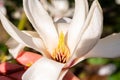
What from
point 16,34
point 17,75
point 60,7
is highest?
point 16,34

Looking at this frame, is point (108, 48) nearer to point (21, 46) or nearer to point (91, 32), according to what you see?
point (91, 32)

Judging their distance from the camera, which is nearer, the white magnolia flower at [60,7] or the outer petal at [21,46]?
the outer petal at [21,46]

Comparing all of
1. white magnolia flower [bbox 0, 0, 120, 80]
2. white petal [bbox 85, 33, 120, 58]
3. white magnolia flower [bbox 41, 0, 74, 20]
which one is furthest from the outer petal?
white magnolia flower [bbox 41, 0, 74, 20]

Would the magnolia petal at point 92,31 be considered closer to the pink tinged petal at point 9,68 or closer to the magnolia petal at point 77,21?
the magnolia petal at point 77,21

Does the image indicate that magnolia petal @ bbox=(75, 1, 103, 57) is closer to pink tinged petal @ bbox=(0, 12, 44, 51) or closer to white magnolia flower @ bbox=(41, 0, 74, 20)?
pink tinged petal @ bbox=(0, 12, 44, 51)

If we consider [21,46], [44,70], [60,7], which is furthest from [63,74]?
[60,7]

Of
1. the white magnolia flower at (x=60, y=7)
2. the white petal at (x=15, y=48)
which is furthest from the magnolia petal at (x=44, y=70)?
the white magnolia flower at (x=60, y=7)
